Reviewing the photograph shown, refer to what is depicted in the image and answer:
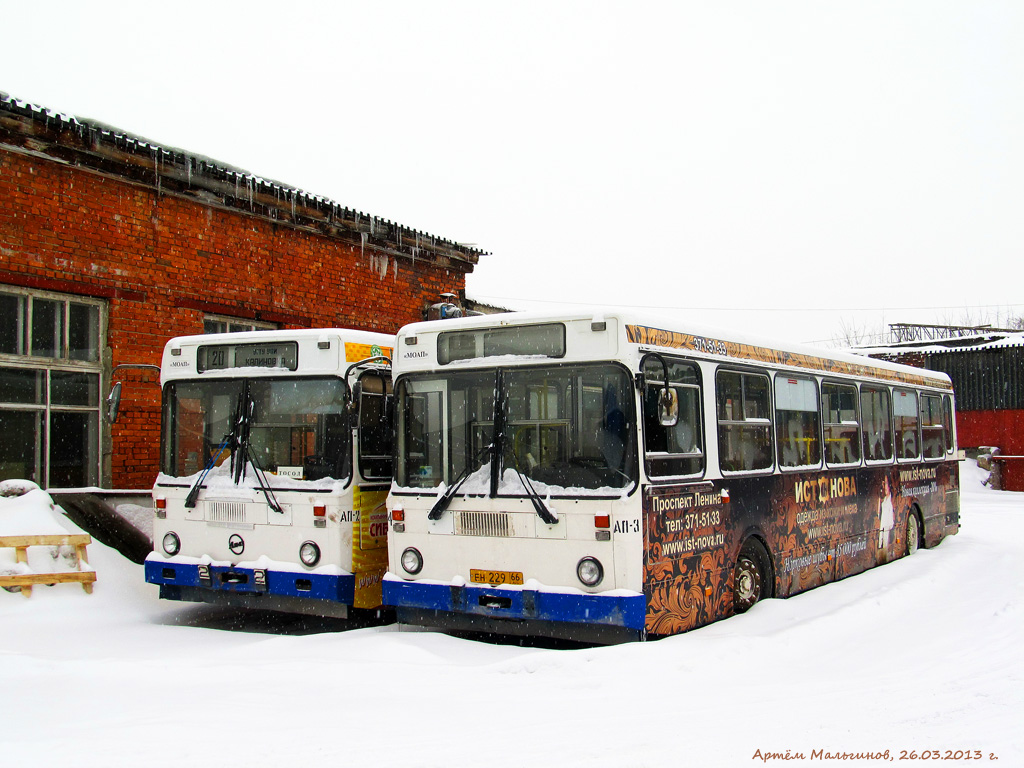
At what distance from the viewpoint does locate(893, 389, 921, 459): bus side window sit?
40.6 feet

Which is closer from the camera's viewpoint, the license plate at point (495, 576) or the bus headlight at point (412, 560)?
the license plate at point (495, 576)

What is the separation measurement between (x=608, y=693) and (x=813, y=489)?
4.76 meters

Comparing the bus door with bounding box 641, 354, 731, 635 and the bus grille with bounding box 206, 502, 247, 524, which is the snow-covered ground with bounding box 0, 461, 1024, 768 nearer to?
the bus door with bounding box 641, 354, 731, 635

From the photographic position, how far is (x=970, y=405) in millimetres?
31281

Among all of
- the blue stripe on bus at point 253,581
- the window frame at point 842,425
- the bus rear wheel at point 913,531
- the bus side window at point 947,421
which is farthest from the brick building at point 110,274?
the bus side window at point 947,421

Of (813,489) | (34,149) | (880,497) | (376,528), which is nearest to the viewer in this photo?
(376,528)

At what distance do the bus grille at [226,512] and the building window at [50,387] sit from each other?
343 centimetres

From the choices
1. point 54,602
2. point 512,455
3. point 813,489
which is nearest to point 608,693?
point 512,455

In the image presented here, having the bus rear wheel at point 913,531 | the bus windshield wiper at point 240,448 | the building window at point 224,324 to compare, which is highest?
the building window at point 224,324

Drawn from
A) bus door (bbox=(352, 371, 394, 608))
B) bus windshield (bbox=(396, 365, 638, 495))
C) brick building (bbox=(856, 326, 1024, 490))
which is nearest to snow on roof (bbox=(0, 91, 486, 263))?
bus door (bbox=(352, 371, 394, 608))

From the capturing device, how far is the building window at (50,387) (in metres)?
10.7

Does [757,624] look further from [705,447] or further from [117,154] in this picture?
[117,154]

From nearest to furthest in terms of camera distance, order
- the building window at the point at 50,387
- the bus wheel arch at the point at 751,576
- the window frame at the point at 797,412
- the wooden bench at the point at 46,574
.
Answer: the bus wheel arch at the point at 751,576, the wooden bench at the point at 46,574, the window frame at the point at 797,412, the building window at the point at 50,387

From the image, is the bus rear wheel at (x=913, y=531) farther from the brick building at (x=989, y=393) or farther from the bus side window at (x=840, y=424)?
the brick building at (x=989, y=393)
